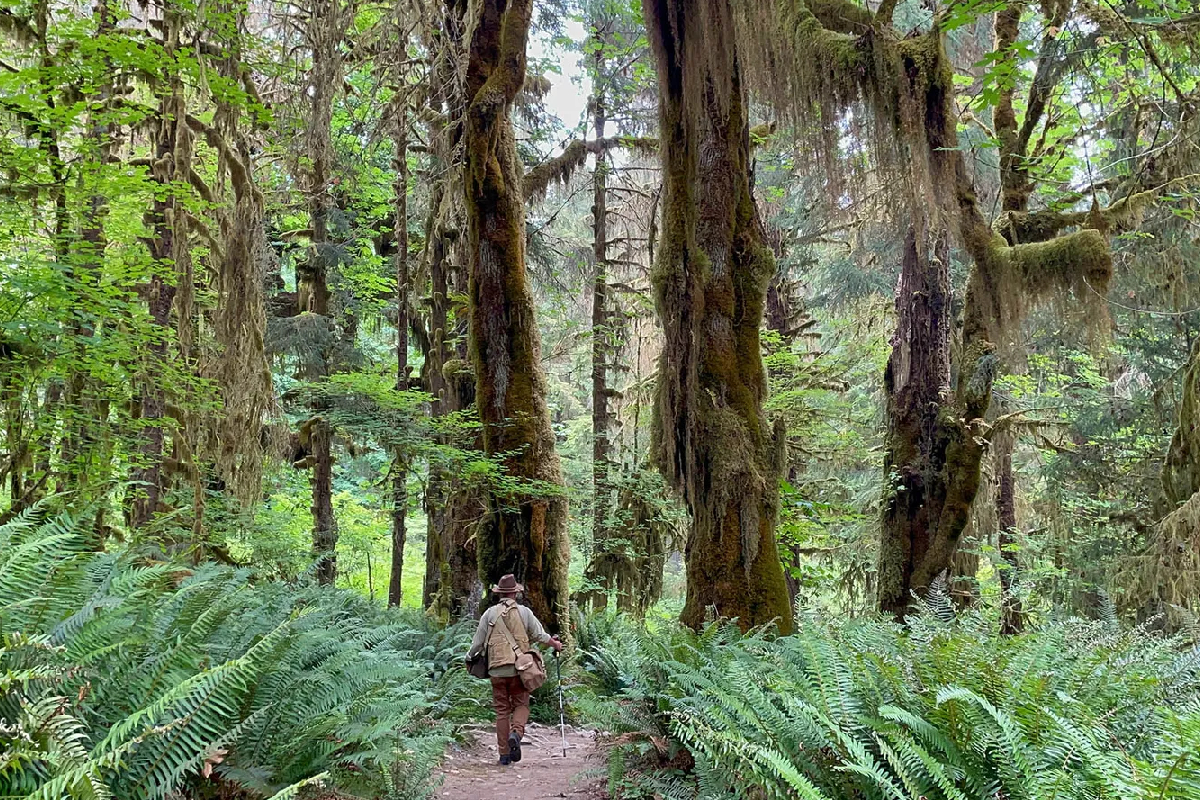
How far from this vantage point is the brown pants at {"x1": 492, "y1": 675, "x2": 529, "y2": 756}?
21.2ft

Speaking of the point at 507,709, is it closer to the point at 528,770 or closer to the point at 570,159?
the point at 528,770

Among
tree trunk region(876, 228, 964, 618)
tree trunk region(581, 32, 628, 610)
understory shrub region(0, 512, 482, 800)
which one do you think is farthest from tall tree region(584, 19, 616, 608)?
understory shrub region(0, 512, 482, 800)

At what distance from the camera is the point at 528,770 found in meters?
6.29

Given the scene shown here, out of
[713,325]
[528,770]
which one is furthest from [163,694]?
[713,325]

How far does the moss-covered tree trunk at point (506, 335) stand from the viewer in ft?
29.2

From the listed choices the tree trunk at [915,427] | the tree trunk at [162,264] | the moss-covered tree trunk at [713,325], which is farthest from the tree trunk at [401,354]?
the tree trunk at [915,427]

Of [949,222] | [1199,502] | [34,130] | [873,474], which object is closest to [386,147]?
[34,130]

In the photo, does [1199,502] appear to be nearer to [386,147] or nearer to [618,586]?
[618,586]

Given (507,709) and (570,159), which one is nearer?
(507,709)

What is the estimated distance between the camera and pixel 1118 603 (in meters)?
8.22

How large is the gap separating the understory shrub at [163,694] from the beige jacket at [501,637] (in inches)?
90.7

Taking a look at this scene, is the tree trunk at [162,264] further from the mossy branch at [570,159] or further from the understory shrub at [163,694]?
the mossy branch at [570,159]

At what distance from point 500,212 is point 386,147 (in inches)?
238

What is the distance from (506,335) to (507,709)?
4409mm
